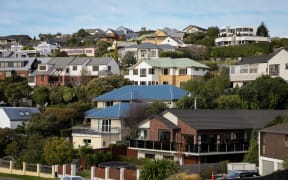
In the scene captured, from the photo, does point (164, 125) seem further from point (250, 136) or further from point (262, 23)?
point (262, 23)

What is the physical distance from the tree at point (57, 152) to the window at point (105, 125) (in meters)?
11.5

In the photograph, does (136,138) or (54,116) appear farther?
(54,116)

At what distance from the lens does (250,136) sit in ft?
148

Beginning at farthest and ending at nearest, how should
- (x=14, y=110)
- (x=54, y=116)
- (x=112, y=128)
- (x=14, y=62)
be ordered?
1. (x=14, y=62)
2. (x=14, y=110)
3. (x=54, y=116)
4. (x=112, y=128)

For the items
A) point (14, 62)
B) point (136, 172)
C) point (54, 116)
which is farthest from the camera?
point (14, 62)

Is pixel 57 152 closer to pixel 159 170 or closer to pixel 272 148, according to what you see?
pixel 159 170

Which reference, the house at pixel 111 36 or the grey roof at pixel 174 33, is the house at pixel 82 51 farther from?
the house at pixel 111 36

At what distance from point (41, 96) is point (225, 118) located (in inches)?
1407

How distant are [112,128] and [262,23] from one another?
8251 centimetres

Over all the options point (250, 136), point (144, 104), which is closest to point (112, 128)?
point (144, 104)

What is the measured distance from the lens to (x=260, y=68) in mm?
69438

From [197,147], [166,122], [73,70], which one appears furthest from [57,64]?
[197,147]

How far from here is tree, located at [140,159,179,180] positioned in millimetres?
30719

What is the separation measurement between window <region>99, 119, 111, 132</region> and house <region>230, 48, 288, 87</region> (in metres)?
22.1
